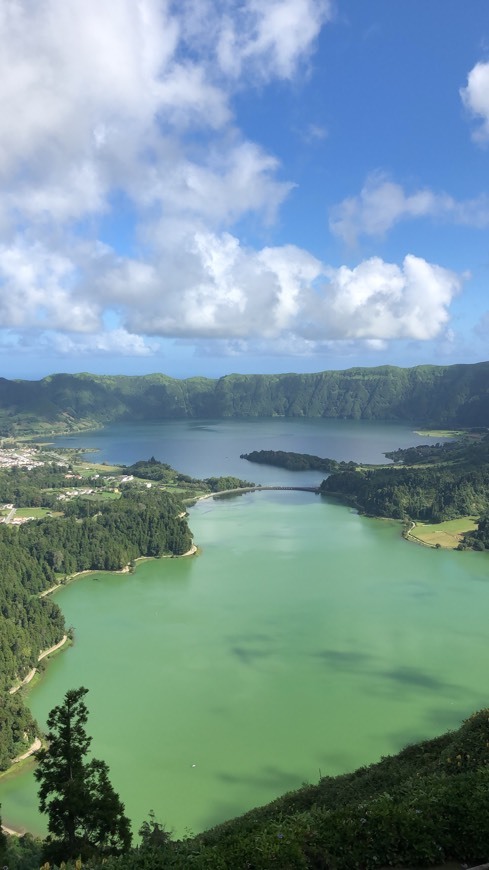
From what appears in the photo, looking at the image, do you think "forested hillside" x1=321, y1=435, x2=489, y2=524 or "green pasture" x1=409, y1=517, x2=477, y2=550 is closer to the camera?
"green pasture" x1=409, y1=517, x2=477, y2=550

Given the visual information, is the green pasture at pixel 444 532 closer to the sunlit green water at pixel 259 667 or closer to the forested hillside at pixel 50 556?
the sunlit green water at pixel 259 667

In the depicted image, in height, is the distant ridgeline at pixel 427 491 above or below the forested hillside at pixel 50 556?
above

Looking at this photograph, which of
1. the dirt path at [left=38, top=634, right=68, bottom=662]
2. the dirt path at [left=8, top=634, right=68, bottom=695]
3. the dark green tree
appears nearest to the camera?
the dark green tree

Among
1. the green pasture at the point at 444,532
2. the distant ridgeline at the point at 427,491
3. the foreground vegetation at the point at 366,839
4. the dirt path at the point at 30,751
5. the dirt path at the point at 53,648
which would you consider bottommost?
the dirt path at the point at 30,751

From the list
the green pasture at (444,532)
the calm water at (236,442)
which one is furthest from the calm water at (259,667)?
the calm water at (236,442)

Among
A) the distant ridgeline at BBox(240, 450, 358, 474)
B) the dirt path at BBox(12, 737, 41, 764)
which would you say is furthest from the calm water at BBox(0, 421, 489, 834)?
the distant ridgeline at BBox(240, 450, 358, 474)

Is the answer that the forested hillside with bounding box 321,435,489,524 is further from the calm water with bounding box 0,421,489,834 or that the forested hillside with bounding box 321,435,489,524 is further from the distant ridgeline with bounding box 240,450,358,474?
the calm water with bounding box 0,421,489,834
